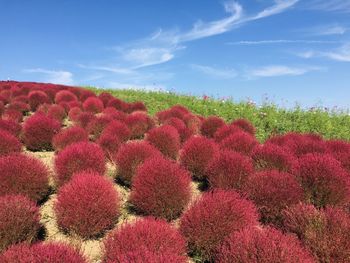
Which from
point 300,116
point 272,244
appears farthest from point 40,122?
point 300,116

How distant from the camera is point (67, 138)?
8.19 m

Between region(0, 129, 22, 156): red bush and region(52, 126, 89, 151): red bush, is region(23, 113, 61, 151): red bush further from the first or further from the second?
region(0, 129, 22, 156): red bush

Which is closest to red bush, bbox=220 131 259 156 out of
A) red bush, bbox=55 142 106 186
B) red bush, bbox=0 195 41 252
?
red bush, bbox=55 142 106 186

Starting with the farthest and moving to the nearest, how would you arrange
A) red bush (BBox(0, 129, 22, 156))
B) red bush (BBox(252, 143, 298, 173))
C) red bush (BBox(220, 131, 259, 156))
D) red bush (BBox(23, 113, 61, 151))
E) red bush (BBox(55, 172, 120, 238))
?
red bush (BBox(23, 113, 61, 151))
red bush (BBox(220, 131, 259, 156))
red bush (BBox(0, 129, 22, 156))
red bush (BBox(252, 143, 298, 173))
red bush (BBox(55, 172, 120, 238))

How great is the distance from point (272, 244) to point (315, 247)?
78 centimetres

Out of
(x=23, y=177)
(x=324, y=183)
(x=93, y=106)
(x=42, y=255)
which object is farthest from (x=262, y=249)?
(x=93, y=106)

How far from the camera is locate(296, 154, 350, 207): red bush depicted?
5805 millimetres

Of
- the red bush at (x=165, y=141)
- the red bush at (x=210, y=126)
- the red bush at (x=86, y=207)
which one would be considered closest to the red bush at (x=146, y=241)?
the red bush at (x=86, y=207)

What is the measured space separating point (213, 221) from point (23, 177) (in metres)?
2.76

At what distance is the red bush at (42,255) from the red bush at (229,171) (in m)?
2.86

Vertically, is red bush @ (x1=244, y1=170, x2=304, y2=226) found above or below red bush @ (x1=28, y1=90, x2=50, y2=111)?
below

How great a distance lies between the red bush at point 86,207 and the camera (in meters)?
4.98

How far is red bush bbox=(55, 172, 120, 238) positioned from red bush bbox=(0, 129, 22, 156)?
2.69 metres

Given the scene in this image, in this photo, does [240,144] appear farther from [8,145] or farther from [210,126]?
[8,145]
